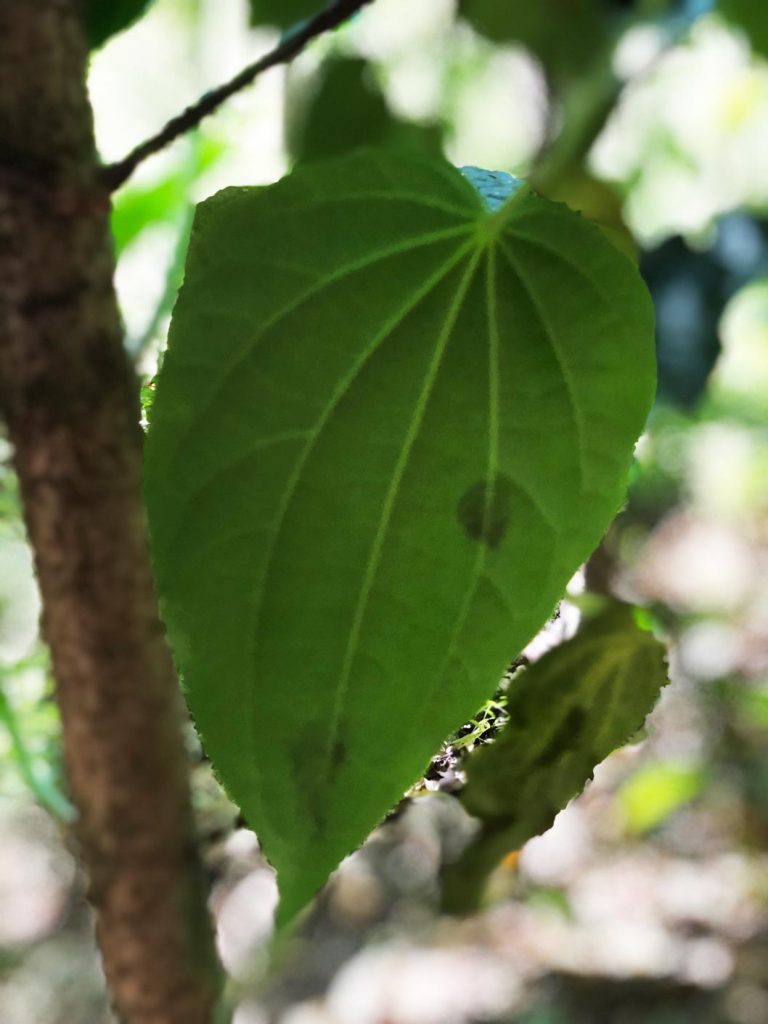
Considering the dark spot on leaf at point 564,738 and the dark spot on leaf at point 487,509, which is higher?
the dark spot on leaf at point 487,509

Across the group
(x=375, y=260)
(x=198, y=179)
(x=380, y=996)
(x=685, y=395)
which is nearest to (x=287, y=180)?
(x=375, y=260)

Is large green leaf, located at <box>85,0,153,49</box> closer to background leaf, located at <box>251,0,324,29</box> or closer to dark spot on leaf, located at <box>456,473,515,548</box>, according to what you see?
background leaf, located at <box>251,0,324,29</box>

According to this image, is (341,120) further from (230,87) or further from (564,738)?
(564,738)

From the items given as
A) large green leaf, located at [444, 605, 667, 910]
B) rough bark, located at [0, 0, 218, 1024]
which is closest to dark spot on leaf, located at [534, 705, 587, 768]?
large green leaf, located at [444, 605, 667, 910]

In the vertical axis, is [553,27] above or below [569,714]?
above

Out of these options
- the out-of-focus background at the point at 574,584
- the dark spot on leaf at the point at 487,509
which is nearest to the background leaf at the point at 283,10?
the out-of-focus background at the point at 574,584

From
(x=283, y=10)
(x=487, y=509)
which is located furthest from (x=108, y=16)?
(x=487, y=509)

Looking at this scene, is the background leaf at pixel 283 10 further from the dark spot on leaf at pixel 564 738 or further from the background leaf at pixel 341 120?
the dark spot on leaf at pixel 564 738
